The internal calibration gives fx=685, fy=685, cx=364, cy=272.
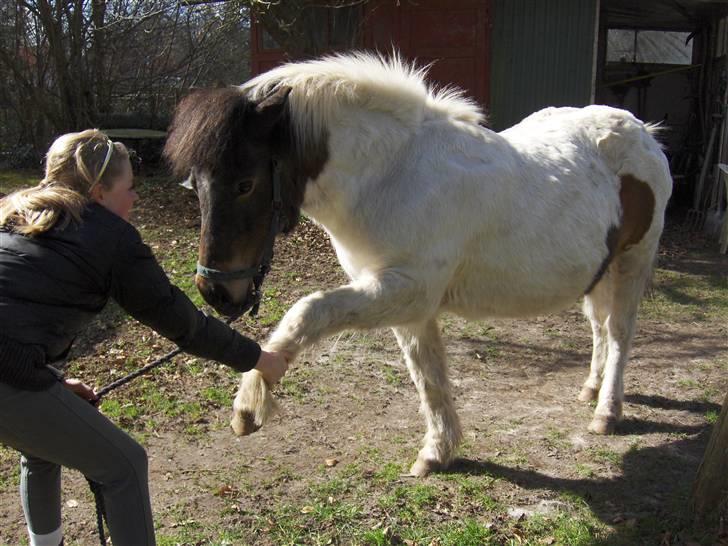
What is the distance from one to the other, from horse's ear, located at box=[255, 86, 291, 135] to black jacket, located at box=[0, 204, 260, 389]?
86 cm

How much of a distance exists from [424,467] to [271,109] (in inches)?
79.8

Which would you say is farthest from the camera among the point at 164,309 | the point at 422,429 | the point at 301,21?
the point at 301,21

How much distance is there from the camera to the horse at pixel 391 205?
109 inches

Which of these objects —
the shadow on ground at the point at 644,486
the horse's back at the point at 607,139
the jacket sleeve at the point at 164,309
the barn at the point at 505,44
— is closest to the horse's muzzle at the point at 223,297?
the jacket sleeve at the point at 164,309

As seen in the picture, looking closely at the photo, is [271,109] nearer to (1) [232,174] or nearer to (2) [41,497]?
(1) [232,174]

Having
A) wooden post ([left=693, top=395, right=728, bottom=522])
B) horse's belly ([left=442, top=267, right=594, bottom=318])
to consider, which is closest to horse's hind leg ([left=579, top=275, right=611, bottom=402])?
horse's belly ([left=442, top=267, right=594, bottom=318])

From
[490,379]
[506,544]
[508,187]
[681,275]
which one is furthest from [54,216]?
[681,275]

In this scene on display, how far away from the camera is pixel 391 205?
2.97 m

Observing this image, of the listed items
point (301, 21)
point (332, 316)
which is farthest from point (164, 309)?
point (301, 21)

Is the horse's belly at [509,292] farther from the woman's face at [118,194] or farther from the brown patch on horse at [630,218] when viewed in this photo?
the woman's face at [118,194]

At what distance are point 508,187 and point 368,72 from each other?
86 cm

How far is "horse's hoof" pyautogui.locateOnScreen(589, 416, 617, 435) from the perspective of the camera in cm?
412

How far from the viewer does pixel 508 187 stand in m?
3.30

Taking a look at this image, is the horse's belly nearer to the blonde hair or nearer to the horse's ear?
the horse's ear
